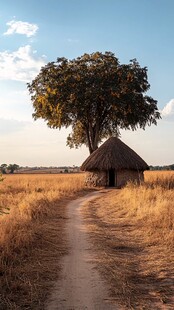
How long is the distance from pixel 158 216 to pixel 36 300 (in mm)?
5690

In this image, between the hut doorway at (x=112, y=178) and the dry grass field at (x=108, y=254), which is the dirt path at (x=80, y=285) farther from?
the hut doorway at (x=112, y=178)

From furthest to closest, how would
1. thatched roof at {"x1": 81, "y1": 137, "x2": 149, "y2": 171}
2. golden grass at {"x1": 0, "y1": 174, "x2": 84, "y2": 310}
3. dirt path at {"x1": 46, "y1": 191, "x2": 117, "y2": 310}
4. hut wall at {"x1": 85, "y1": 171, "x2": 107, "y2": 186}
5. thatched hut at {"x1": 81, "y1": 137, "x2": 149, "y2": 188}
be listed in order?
hut wall at {"x1": 85, "y1": 171, "x2": 107, "y2": 186} < thatched hut at {"x1": 81, "y1": 137, "x2": 149, "y2": 188} < thatched roof at {"x1": 81, "y1": 137, "x2": 149, "y2": 171} < golden grass at {"x1": 0, "y1": 174, "x2": 84, "y2": 310} < dirt path at {"x1": 46, "y1": 191, "x2": 117, "y2": 310}

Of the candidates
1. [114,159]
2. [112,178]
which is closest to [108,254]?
[114,159]

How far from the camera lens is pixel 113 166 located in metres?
24.0

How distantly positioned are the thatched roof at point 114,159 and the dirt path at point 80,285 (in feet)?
53.9

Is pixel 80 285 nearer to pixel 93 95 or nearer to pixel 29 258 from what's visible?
pixel 29 258

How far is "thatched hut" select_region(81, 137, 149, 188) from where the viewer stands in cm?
2419

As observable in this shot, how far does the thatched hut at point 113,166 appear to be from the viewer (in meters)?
24.2

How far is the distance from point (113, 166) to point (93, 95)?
615cm

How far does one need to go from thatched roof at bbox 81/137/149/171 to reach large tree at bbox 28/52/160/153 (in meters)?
3.55

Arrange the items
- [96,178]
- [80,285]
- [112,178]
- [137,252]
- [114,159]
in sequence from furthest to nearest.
→ [112,178], [96,178], [114,159], [137,252], [80,285]

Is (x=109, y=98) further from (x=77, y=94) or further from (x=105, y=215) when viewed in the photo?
(x=105, y=215)

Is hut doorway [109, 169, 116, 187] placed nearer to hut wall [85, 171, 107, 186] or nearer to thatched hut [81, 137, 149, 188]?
thatched hut [81, 137, 149, 188]

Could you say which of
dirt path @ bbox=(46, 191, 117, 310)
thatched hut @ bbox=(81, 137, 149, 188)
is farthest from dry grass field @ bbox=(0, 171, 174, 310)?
thatched hut @ bbox=(81, 137, 149, 188)
